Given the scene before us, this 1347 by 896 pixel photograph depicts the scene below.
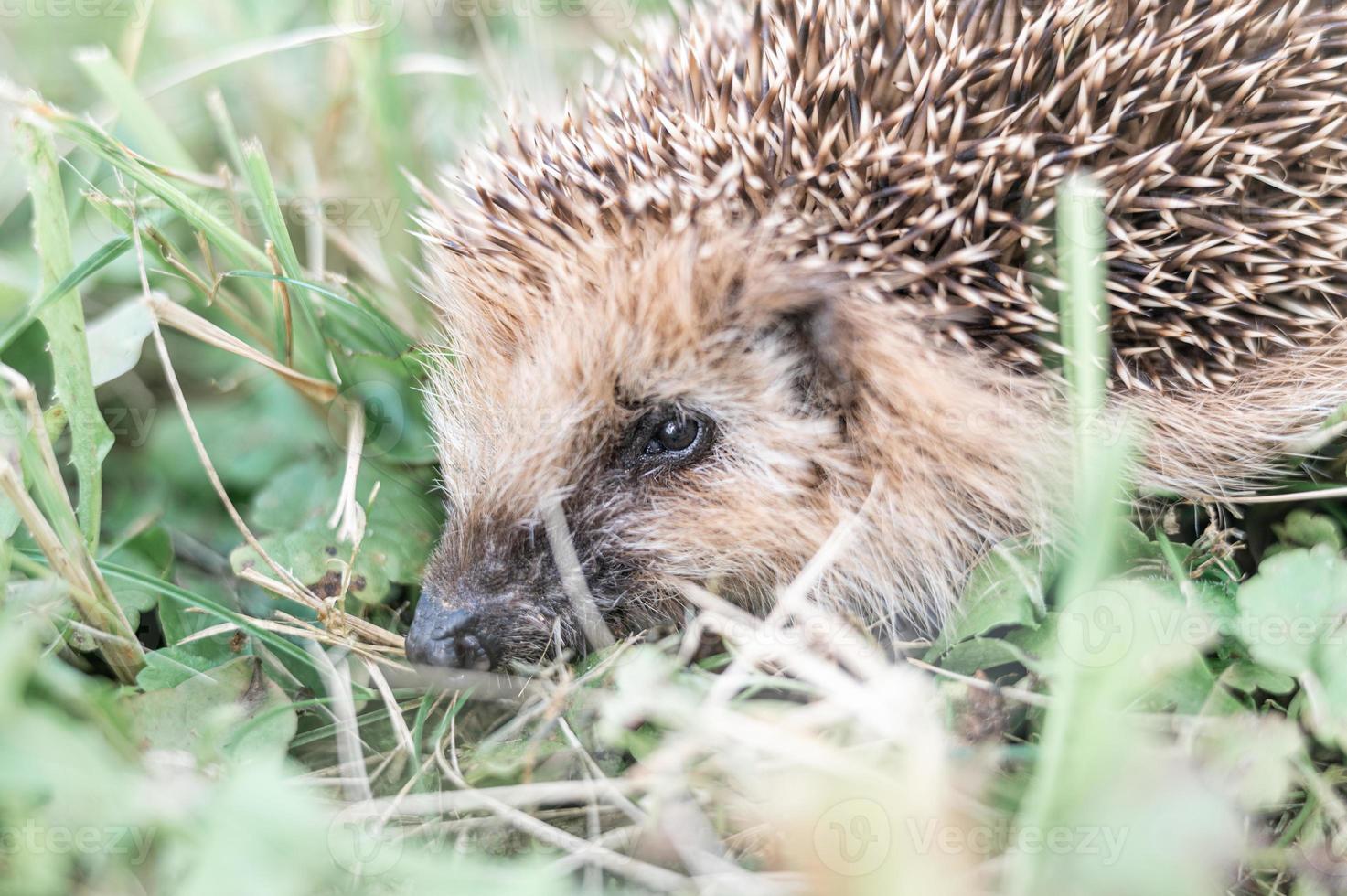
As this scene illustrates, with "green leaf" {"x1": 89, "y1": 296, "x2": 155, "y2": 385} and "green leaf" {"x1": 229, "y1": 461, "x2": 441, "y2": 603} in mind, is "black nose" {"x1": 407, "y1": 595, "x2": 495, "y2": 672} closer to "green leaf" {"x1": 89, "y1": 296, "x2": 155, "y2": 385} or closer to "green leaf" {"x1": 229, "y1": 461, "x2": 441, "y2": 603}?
"green leaf" {"x1": 229, "y1": 461, "x2": 441, "y2": 603}

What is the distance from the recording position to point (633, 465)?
180cm

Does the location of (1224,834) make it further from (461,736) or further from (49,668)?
(49,668)

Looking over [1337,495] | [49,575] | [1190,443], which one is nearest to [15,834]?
[49,575]

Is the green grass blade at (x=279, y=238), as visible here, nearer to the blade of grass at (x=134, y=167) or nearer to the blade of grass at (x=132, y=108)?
the blade of grass at (x=134, y=167)

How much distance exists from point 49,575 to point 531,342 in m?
0.80

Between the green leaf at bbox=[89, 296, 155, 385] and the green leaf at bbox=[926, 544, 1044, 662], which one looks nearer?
→ the green leaf at bbox=[926, 544, 1044, 662]

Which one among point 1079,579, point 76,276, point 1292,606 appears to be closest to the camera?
point 1079,579

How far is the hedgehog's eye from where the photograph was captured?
1.77 m

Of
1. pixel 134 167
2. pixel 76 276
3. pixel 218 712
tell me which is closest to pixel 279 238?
pixel 134 167

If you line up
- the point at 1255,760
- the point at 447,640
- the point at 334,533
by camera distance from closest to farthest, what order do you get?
the point at 1255,760 → the point at 447,640 → the point at 334,533

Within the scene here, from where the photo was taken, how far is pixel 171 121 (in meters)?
2.79

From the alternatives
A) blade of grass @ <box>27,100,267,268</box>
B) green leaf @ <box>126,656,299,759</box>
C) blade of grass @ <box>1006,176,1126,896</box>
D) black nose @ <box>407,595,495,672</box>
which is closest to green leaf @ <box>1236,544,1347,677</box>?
blade of grass @ <box>1006,176,1126,896</box>

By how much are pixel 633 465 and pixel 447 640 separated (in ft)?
1.37

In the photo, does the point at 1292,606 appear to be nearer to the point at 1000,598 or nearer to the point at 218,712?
the point at 1000,598
